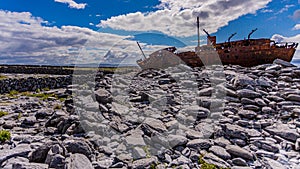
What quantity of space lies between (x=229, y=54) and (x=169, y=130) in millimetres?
15885

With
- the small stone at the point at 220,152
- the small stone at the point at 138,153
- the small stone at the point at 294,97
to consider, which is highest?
the small stone at the point at 294,97

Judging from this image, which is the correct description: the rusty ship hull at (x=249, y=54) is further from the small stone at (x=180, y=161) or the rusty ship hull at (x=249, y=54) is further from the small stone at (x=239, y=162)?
the small stone at (x=180, y=161)

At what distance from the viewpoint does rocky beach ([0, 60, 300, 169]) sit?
19.7 feet

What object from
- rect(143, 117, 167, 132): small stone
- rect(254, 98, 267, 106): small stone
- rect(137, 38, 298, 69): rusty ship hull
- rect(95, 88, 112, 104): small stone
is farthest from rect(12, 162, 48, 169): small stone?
rect(137, 38, 298, 69): rusty ship hull

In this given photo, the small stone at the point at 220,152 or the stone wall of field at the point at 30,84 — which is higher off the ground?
the stone wall of field at the point at 30,84

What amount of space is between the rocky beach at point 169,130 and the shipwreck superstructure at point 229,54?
20.3 feet

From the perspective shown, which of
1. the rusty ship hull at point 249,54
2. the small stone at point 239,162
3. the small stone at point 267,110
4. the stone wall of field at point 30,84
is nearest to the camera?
the small stone at point 239,162

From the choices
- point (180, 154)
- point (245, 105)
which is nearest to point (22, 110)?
point (180, 154)

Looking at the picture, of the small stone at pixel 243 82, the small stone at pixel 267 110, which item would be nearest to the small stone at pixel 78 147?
the small stone at pixel 267 110

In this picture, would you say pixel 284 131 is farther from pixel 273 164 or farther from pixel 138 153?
pixel 138 153

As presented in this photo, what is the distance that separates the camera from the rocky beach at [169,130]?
19.7 feet

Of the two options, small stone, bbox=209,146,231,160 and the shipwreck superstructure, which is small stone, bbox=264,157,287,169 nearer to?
small stone, bbox=209,146,231,160

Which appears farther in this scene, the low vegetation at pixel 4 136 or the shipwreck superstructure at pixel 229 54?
the shipwreck superstructure at pixel 229 54

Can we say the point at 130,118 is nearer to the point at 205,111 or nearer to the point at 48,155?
the point at 205,111
